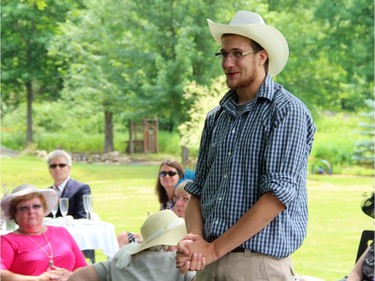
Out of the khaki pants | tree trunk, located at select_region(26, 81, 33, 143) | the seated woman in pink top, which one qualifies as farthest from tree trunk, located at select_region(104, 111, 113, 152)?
the khaki pants

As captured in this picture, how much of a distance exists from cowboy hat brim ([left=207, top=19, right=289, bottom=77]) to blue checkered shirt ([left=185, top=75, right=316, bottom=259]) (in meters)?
0.07

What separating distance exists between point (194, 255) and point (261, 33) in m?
0.58

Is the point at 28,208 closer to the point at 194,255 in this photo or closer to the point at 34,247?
the point at 34,247

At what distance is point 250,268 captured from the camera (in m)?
2.15

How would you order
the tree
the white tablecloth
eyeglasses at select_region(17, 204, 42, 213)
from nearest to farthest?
eyeglasses at select_region(17, 204, 42, 213)
the white tablecloth
the tree

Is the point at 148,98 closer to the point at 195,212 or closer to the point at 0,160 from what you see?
the point at 0,160

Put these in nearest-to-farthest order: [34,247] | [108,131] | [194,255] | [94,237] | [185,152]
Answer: [194,255]
[34,247]
[94,237]
[185,152]
[108,131]

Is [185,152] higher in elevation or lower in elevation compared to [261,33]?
lower

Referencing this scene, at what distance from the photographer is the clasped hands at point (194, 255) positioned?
2.11 metres

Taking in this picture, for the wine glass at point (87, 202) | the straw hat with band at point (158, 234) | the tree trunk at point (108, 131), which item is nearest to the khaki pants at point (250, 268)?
the straw hat with band at point (158, 234)

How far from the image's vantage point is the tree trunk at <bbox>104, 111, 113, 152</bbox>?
15.7 metres

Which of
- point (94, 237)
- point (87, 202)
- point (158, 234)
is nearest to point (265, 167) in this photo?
point (158, 234)

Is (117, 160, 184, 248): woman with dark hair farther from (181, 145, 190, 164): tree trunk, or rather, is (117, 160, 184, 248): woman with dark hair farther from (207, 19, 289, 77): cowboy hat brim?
(181, 145, 190, 164): tree trunk

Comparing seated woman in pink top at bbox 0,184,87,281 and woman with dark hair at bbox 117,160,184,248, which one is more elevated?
woman with dark hair at bbox 117,160,184,248
